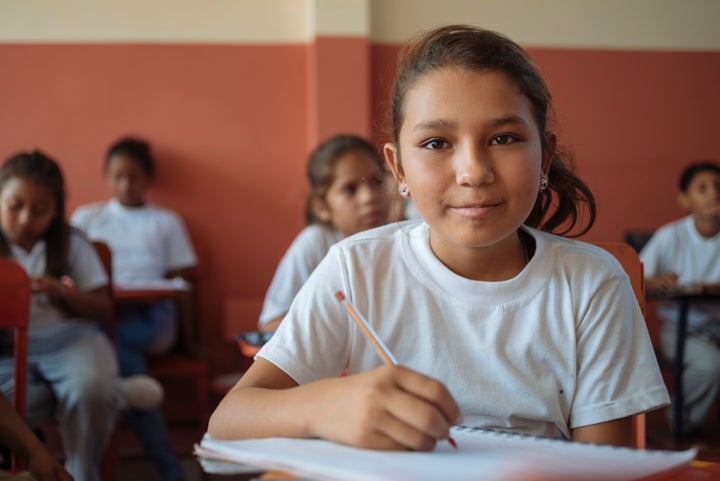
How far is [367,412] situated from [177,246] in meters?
3.88

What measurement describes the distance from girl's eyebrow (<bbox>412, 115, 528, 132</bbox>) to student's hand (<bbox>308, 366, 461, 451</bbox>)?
372 millimetres

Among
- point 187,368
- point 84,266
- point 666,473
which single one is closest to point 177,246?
point 187,368

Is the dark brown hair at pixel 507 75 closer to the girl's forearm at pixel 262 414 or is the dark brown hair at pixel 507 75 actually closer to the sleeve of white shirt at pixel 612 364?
the sleeve of white shirt at pixel 612 364

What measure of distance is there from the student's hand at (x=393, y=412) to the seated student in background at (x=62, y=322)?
66.3 inches

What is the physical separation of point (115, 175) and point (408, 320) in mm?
3677

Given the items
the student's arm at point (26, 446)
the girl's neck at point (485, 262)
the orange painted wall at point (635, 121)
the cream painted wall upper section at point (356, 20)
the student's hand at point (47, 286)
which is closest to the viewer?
the girl's neck at point (485, 262)

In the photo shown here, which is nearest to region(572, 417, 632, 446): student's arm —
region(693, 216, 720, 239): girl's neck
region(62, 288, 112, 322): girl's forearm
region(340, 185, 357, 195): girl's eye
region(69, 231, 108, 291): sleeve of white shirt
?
region(340, 185, 357, 195): girl's eye

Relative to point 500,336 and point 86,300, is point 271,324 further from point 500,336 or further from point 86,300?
point 500,336

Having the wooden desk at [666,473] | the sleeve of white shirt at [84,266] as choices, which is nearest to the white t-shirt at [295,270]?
Result: the sleeve of white shirt at [84,266]

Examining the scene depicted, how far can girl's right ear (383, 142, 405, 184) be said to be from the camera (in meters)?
1.21

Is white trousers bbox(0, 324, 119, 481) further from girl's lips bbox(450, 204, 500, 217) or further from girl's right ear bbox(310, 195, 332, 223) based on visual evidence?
girl's lips bbox(450, 204, 500, 217)

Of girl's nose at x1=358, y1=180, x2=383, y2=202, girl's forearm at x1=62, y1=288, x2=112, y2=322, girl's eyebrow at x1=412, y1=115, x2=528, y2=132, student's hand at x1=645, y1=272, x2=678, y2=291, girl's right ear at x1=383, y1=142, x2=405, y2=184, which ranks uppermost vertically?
girl's eyebrow at x1=412, y1=115, x2=528, y2=132

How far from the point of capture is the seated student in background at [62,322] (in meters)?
2.28

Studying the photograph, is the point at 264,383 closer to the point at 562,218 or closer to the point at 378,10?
the point at 562,218
